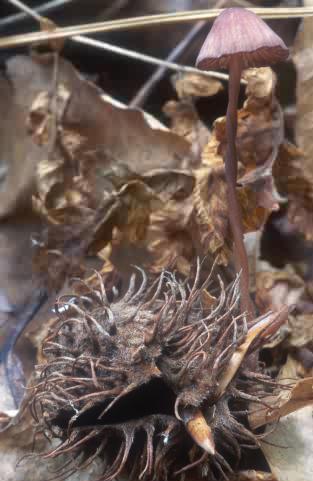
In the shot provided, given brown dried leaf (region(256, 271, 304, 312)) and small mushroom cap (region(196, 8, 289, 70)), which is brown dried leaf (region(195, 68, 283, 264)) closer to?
brown dried leaf (region(256, 271, 304, 312))

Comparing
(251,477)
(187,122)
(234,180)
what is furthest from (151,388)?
(187,122)

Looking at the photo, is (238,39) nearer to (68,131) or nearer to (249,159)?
(249,159)

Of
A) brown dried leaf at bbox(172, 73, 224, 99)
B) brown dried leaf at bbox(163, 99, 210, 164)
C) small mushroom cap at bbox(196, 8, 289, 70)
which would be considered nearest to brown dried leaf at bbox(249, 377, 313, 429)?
small mushroom cap at bbox(196, 8, 289, 70)

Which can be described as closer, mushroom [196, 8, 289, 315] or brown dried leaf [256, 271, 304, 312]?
mushroom [196, 8, 289, 315]

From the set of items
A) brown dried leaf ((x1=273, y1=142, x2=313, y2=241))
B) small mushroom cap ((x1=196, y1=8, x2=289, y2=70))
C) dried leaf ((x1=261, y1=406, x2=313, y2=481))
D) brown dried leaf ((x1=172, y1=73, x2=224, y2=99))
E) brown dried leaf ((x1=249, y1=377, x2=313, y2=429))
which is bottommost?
dried leaf ((x1=261, y1=406, x2=313, y2=481))

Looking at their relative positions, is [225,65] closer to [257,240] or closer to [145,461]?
[257,240]

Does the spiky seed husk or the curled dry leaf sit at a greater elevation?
the curled dry leaf
